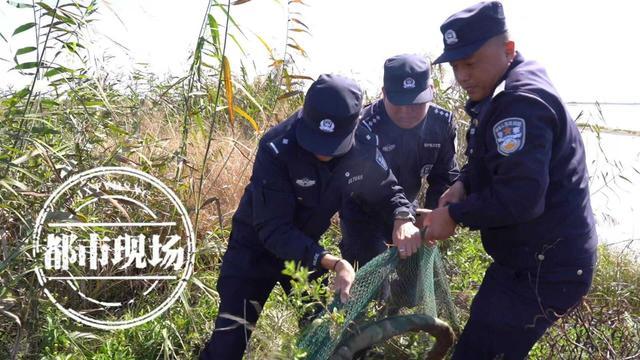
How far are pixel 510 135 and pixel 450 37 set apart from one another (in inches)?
18.7

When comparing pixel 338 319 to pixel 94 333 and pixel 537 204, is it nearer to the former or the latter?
pixel 537 204

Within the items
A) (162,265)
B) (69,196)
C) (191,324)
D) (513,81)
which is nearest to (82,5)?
(69,196)

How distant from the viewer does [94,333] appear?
148 inches

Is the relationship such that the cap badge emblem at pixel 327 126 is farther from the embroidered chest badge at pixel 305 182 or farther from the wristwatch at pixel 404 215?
the wristwatch at pixel 404 215

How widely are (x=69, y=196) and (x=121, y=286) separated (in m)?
0.73

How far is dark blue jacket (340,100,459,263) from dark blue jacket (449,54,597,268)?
40.8 inches

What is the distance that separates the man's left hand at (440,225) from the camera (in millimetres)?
2518

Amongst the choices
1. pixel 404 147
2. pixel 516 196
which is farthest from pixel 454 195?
pixel 404 147

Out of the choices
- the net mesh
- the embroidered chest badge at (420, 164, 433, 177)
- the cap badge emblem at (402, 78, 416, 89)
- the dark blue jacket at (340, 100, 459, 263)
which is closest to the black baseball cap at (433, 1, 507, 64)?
the net mesh

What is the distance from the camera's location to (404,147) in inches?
142

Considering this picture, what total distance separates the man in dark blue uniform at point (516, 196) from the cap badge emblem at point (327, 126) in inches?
20.1

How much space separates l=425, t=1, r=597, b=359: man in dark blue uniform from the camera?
2.24 m

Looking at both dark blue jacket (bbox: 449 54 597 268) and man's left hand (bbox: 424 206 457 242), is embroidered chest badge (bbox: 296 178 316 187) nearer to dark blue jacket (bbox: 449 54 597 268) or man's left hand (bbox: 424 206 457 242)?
man's left hand (bbox: 424 206 457 242)

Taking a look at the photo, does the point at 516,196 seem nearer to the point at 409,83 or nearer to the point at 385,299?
the point at 385,299
